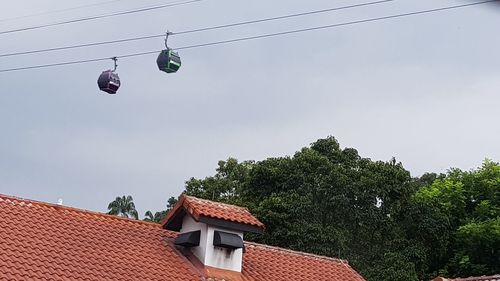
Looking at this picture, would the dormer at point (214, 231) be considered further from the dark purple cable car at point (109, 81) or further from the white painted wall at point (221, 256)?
the dark purple cable car at point (109, 81)

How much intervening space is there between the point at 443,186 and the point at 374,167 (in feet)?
27.1

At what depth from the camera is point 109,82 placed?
39.0 feet

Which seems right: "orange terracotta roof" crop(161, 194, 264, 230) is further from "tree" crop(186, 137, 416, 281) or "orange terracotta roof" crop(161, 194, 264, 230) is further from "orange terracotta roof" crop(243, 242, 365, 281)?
"tree" crop(186, 137, 416, 281)

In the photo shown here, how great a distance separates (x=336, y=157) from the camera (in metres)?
29.8

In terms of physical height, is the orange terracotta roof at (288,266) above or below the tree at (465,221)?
below

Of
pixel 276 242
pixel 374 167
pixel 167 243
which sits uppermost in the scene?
pixel 374 167

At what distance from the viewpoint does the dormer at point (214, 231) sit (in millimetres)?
13805

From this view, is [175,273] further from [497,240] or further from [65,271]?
[497,240]

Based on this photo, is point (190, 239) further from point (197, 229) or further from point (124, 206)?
point (124, 206)

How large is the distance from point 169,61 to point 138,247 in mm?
3930

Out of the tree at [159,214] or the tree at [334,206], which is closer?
the tree at [334,206]

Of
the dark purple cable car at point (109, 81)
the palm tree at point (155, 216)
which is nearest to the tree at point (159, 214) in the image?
the palm tree at point (155, 216)

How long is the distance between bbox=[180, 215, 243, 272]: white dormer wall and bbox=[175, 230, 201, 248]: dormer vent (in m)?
0.08

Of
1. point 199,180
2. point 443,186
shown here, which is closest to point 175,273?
point 199,180
